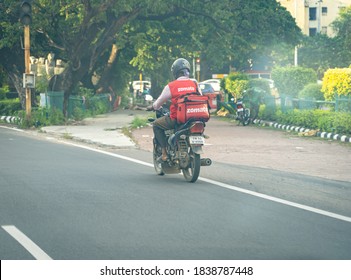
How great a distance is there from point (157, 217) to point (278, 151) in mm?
10460

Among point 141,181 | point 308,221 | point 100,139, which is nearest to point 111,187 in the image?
point 141,181

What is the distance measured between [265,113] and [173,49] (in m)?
15.2

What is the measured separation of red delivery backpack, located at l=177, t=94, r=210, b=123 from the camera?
43.0ft

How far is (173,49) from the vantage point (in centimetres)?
4662

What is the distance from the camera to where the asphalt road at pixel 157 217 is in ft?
26.5

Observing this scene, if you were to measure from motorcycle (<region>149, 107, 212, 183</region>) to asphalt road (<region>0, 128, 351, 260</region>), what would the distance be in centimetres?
21

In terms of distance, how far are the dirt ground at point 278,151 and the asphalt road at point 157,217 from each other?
4.64ft

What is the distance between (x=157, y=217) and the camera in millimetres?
9992

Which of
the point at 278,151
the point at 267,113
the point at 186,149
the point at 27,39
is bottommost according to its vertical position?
the point at 278,151

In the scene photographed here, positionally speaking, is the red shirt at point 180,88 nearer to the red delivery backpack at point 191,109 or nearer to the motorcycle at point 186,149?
the red delivery backpack at point 191,109

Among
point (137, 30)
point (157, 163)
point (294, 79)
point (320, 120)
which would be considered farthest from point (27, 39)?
point (157, 163)

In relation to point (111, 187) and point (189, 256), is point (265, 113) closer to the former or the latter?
point (111, 187)

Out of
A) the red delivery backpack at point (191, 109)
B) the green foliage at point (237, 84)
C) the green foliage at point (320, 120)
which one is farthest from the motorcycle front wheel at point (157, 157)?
the green foliage at point (237, 84)

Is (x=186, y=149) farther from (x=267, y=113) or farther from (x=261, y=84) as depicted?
(x=261, y=84)
